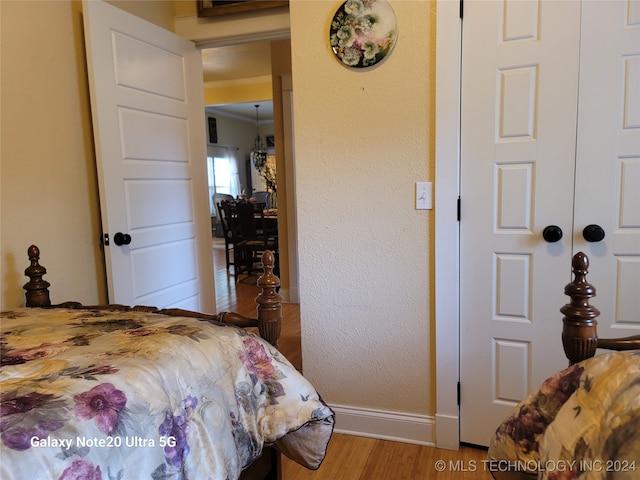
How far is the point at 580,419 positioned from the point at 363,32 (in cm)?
167

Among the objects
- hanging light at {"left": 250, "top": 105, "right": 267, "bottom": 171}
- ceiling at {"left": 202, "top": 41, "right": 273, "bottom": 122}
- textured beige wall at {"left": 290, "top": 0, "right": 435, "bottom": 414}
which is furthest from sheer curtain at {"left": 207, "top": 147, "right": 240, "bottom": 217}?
textured beige wall at {"left": 290, "top": 0, "right": 435, "bottom": 414}

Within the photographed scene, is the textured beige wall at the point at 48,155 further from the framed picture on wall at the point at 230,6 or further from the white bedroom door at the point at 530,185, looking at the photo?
the white bedroom door at the point at 530,185

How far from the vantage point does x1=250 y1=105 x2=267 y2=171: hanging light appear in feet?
31.3

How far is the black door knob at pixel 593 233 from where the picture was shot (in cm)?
171

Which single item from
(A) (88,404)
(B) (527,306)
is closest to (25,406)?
(A) (88,404)

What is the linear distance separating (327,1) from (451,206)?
3.43 feet

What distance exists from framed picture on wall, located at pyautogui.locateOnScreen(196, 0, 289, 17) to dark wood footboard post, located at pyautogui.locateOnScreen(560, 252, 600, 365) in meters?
2.23

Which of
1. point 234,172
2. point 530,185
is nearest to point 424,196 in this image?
point 530,185

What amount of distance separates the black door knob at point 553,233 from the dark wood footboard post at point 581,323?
27.8 inches

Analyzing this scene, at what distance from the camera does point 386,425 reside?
212 cm

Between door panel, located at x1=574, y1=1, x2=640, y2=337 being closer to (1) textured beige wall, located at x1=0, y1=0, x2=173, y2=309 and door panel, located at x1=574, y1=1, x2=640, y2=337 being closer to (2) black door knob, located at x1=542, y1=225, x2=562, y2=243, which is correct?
(2) black door knob, located at x1=542, y1=225, x2=562, y2=243

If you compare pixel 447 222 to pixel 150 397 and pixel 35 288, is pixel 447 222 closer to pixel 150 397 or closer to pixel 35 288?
pixel 150 397

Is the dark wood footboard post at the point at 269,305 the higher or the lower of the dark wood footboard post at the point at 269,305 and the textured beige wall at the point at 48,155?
the lower

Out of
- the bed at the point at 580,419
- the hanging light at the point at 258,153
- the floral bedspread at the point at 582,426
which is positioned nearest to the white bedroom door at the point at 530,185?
the bed at the point at 580,419
